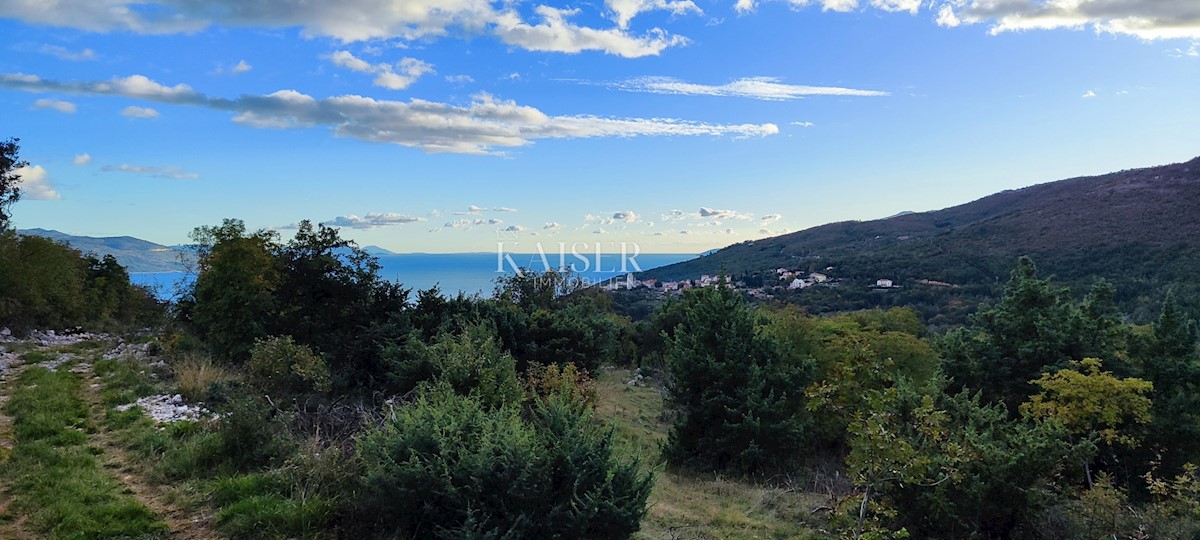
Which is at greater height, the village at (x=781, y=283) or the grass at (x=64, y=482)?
the grass at (x=64, y=482)

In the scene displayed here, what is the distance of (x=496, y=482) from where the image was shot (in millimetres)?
4879

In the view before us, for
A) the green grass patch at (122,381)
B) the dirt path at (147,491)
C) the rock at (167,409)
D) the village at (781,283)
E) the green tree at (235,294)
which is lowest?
the village at (781,283)

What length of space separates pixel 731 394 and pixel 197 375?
33.5 ft

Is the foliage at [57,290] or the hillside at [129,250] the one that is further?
the hillside at [129,250]

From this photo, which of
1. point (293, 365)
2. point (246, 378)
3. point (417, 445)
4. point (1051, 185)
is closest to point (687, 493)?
point (417, 445)

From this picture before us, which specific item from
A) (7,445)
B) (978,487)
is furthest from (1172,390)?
(7,445)

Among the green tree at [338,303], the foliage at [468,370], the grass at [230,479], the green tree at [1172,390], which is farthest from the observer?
the green tree at [338,303]

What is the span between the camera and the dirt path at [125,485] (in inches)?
194

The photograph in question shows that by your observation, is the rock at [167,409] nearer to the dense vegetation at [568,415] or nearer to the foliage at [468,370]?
the dense vegetation at [568,415]

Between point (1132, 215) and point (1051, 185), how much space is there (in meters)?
41.7

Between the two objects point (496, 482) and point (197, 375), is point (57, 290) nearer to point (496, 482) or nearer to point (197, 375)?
point (197, 375)

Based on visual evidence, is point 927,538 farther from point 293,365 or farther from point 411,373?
point 293,365

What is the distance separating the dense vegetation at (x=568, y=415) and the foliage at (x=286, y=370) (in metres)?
0.05

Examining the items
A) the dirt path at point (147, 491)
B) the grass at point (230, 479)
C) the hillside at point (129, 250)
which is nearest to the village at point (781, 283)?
the hillside at point (129, 250)
